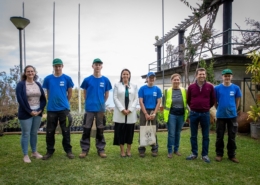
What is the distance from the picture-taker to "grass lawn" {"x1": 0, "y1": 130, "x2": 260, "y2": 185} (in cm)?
303

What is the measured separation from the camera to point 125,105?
401 cm

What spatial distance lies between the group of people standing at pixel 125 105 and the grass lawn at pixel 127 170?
188 millimetres

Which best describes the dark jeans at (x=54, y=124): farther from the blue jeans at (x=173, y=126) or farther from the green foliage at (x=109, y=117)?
the green foliage at (x=109, y=117)

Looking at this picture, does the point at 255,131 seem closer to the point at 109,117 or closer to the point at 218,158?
the point at 218,158

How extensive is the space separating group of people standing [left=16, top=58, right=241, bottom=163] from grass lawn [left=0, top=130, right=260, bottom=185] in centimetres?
19

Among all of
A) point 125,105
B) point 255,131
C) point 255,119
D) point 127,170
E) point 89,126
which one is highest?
point 125,105

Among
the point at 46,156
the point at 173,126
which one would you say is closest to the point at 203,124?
the point at 173,126

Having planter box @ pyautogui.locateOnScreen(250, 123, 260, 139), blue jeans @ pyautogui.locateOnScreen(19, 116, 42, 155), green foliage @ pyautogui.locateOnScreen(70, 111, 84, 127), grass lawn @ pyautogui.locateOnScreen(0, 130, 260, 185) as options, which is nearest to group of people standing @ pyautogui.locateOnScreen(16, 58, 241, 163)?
blue jeans @ pyautogui.locateOnScreen(19, 116, 42, 155)

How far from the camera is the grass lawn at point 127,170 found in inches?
119

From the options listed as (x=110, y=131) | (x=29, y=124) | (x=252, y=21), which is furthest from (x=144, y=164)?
(x=252, y=21)

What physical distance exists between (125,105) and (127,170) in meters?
1.18

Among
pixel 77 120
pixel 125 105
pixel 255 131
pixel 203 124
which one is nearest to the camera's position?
pixel 203 124

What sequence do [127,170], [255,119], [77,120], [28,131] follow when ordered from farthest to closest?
[77,120] < [255,119] < [28,131] < [127,170]

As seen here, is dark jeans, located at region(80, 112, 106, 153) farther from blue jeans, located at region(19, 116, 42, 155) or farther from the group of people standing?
blue jeans, located at region(19, 116, 42, 155)
